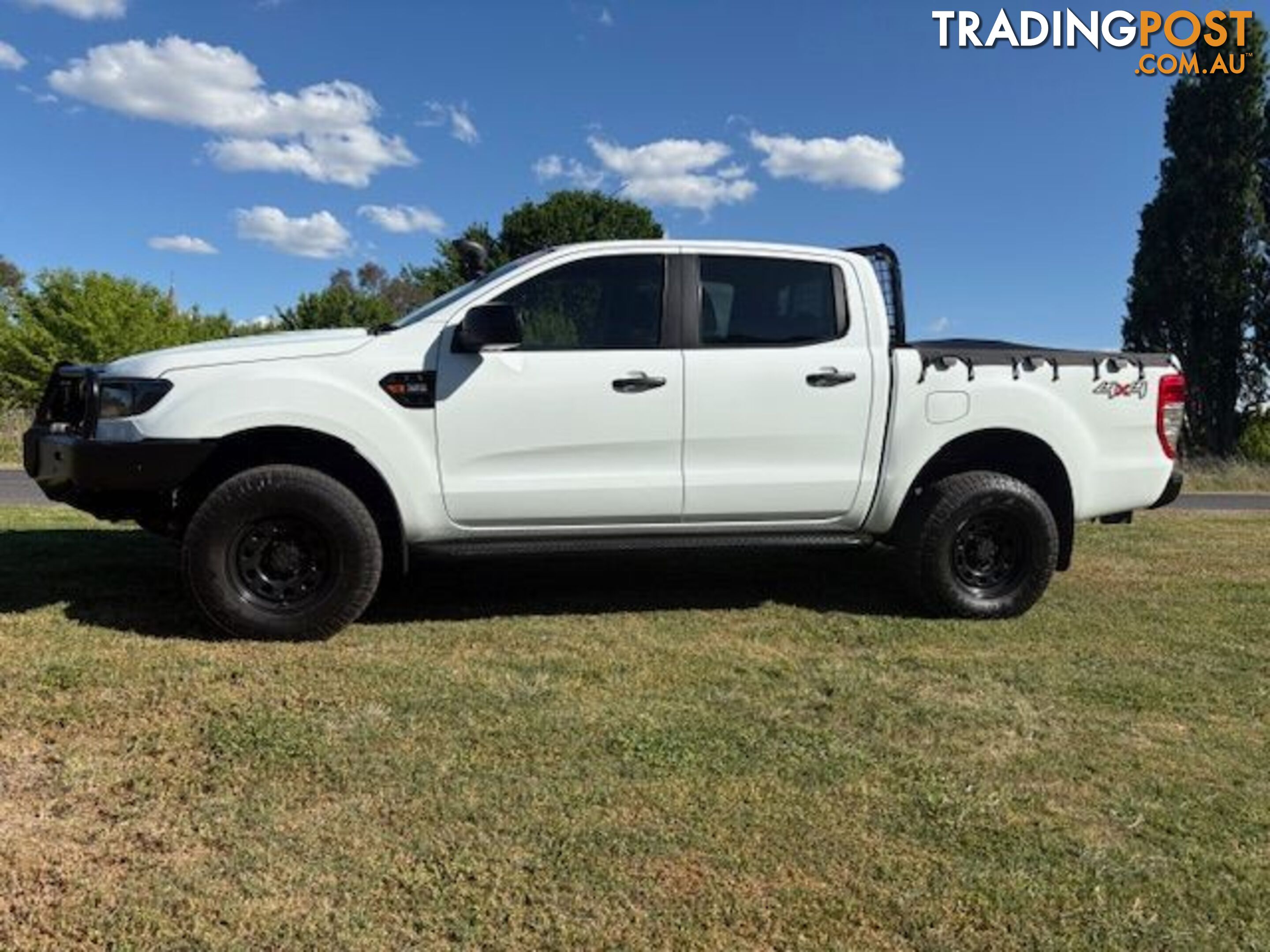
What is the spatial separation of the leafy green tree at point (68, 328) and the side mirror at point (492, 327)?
3772 centimetres

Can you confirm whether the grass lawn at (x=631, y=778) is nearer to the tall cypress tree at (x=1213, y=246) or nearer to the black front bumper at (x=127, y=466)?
the black front bumper at (x=127, y=466)

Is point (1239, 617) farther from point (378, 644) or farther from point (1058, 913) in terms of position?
point (378, 644)

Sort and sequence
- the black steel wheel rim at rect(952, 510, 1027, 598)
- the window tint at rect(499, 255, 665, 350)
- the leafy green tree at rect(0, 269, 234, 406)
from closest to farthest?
1. the window tint at rect(499, 255, 665, 350)
2. the black steel wheel rim at rect(952, 510, 1027, 598)
3. the leafy green tree at rect(0, 269, 234, 406)

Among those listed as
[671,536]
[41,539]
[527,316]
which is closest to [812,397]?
[671,536]

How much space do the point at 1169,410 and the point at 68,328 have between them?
41606mm

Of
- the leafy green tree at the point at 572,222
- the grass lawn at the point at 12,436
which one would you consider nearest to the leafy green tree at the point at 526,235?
the leafy green tree at the point at 572,222

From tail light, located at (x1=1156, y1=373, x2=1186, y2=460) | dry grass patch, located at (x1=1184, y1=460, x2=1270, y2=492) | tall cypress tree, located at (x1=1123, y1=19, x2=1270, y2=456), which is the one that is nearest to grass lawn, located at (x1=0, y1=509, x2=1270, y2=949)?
tail light, located at (x1=1156, y1=373, x2=1186, y2=460)

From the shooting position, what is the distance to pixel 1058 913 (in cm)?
261

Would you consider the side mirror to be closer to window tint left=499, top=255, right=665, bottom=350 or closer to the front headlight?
window tint left=499, top=255, right=665, bottom=350

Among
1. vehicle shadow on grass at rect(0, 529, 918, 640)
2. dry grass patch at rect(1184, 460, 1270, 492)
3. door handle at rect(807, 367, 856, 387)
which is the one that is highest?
door handle at rect(807, 367, 856, 387)

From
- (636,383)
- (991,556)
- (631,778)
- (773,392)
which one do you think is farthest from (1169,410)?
(631,778)

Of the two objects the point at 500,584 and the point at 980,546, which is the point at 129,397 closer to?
the point at 500,584

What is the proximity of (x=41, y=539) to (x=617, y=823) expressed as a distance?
5462 millimetres

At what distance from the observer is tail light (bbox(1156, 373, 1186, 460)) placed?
18.6 ft
